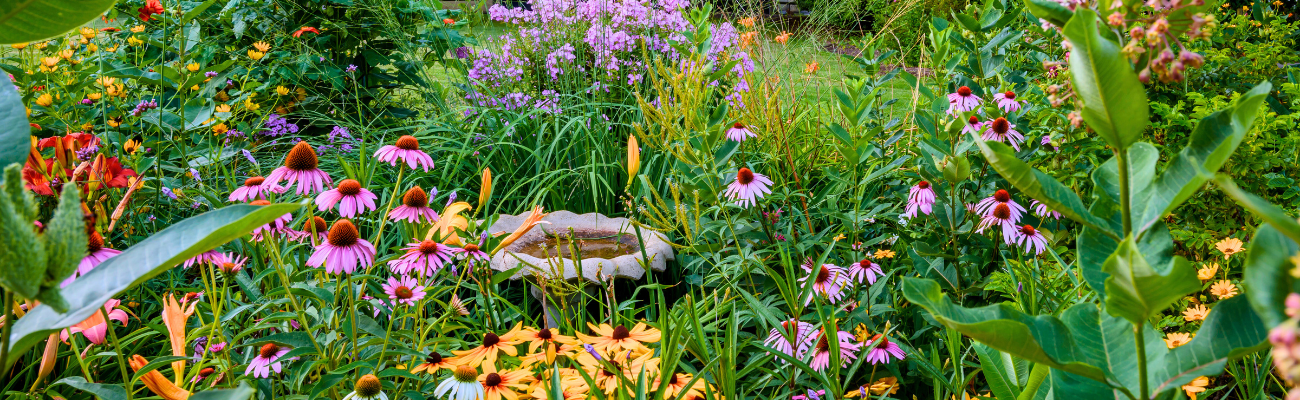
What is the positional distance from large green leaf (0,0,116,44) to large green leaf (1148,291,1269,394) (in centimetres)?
72

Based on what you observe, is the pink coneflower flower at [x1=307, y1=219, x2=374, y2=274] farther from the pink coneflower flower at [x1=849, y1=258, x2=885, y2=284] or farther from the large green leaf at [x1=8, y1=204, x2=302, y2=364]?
the pink coneflower flower at [x1=849, y1=258, x2=885, y2=284]

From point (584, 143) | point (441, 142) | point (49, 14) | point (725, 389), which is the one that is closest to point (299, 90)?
point (441, 142)

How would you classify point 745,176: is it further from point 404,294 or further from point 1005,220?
point 404,294

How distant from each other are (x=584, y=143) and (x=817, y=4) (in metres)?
1.38

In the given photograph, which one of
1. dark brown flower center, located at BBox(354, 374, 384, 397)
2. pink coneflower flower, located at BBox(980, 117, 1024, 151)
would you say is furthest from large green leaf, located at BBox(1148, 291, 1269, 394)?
pink coneflower flower, located at BBox(980, 117, 1024, 151)

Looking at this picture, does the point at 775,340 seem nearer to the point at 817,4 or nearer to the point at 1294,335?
the point at 1294,335

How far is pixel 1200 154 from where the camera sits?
1.65 feet

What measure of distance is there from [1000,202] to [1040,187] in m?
1.40

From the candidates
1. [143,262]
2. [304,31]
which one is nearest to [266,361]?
[143,262]

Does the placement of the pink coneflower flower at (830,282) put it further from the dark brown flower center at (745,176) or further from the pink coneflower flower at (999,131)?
the pink coneflower flower at (999,131)

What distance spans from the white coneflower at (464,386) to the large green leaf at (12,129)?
808 millimetres

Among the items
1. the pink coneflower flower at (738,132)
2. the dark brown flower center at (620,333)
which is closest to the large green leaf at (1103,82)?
the dark brown flower center at (620,333)

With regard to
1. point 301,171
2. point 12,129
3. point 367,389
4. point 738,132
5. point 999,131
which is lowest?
point 367,389

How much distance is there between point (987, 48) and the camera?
225 cm
